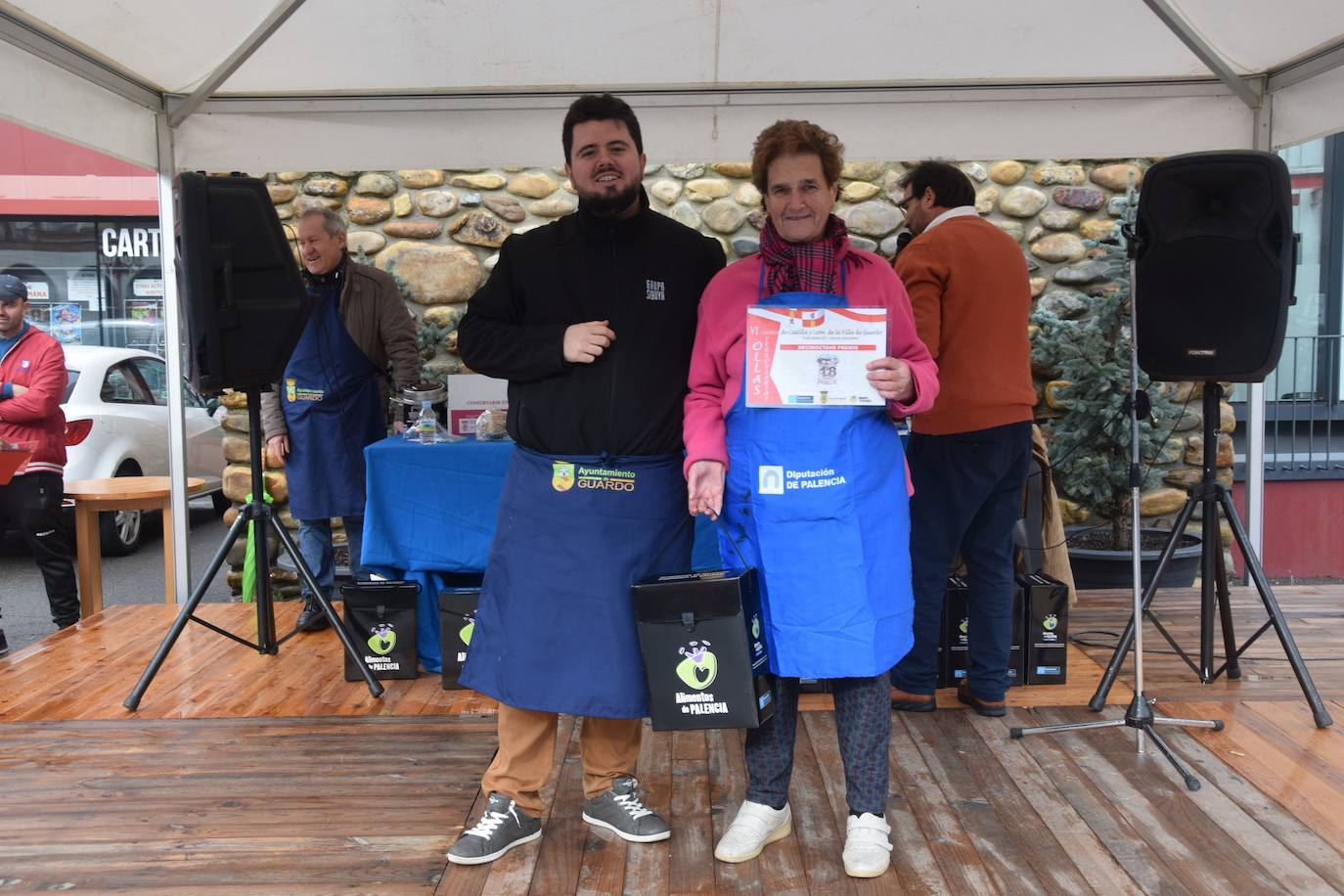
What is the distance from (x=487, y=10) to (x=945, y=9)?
63.6 inches

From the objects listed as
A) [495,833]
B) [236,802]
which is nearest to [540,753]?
[495,833]

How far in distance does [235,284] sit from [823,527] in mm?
2228

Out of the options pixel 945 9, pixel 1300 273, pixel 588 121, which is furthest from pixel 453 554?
pixel 1300 273

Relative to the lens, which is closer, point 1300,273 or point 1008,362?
point 1008,362

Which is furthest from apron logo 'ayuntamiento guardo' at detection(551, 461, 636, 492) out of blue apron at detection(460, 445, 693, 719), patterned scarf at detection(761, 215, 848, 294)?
patterned scarf at detection(761, 215, 848, 294)

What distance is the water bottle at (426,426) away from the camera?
13.3 feet

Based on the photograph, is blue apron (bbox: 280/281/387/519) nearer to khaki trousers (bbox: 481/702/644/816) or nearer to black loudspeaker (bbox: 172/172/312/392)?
black loudspeaker (bbox: 172/172/312/392)

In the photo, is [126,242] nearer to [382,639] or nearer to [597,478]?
[382,639]

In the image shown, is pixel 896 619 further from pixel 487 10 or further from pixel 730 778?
pixel 487 10

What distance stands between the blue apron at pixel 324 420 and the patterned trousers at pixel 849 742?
7.82 feet

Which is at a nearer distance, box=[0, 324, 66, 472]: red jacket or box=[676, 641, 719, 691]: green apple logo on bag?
box=[676, 641, 719, 691]: green apple logo on bag

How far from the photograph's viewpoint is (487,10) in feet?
12.9

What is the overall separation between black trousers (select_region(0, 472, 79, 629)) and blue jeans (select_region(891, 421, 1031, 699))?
3.58 m

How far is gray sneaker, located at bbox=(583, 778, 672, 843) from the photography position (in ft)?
8.74
